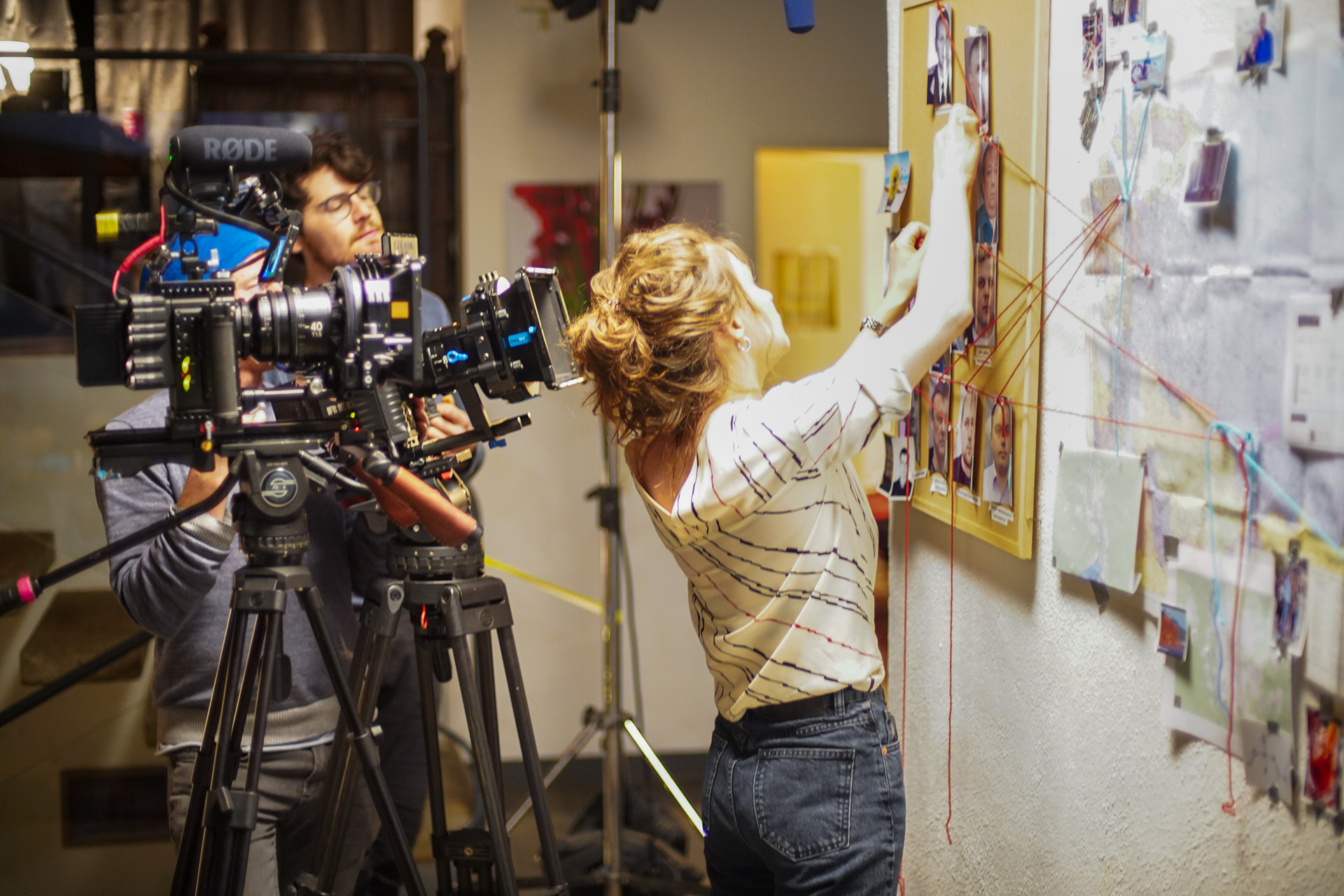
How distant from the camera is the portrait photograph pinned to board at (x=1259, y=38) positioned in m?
0.83

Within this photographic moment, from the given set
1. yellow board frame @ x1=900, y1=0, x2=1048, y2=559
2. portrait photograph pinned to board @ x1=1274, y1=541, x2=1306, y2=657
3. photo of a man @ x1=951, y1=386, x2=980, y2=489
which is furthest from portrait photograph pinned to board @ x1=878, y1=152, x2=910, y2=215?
portrait photograph pinned to board @ x1=1274, y1=541, x2=1306, y2=657

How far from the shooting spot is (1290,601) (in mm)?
849

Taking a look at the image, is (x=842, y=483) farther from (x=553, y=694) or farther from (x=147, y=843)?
(x=147, y=843)

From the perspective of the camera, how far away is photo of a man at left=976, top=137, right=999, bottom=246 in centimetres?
133

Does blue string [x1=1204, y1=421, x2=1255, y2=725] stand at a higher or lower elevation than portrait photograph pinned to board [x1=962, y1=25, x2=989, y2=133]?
lower

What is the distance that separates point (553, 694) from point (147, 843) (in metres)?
1.10

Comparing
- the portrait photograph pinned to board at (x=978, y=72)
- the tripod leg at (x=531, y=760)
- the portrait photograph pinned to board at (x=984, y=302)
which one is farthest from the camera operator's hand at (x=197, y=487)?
the portrait photograph pinned to board at (x=978, y=72)

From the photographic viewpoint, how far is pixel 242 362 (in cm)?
146

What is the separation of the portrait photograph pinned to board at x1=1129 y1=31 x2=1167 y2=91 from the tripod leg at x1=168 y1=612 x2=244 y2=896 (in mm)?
1062

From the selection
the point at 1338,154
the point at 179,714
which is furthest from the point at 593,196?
the point at 1338,154

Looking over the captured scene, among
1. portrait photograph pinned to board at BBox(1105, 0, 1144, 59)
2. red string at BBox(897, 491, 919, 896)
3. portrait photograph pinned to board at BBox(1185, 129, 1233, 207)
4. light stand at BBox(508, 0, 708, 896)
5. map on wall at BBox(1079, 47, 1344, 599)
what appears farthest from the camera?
light stand at BBox(508, 0, 708, 896)

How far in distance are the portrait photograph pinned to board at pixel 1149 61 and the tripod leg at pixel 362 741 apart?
3.27ft

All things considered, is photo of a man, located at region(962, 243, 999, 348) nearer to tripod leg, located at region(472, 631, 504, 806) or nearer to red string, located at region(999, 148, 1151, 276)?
red string, located at region(999, 148, 1151, 276)

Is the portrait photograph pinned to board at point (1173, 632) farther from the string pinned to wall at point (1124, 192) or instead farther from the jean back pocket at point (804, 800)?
the jean back pocket at point (804, 800)
